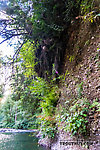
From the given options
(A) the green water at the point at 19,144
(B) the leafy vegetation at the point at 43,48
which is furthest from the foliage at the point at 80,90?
(A) the green water at the point at 19,144

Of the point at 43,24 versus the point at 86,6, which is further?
the point at 43,24

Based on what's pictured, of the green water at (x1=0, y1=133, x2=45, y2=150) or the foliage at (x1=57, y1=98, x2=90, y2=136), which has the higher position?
the foliage at (x1=57, y1=98, x2=90, y2=136)

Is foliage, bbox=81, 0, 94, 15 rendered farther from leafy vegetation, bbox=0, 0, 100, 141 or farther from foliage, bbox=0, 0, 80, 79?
foliage, bbox=0, 0, 80, 79

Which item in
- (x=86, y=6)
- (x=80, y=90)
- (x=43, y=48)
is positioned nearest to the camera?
(x=80, y=90)

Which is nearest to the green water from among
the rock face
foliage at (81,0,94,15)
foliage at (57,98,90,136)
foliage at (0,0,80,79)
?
the rock face

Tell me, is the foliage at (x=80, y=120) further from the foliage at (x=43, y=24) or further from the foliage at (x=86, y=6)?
the foliage at (x=86, y=6)

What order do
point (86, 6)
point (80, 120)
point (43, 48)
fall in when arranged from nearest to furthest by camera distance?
point (80, 120) → point (86, 6) → point (43, 48)

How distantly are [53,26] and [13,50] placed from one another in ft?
7.40

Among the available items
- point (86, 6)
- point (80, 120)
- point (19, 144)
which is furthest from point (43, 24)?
point (19, 144)

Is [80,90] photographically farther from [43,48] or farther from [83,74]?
[43,48]

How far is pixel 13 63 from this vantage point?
4641 mm

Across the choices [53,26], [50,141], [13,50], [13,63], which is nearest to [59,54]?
[53,26]

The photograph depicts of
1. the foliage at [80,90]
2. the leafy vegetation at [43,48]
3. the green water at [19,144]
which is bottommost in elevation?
the green water at [19,144]

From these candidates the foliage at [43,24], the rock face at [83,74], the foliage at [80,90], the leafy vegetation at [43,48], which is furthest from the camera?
the foliage at [43,24]
